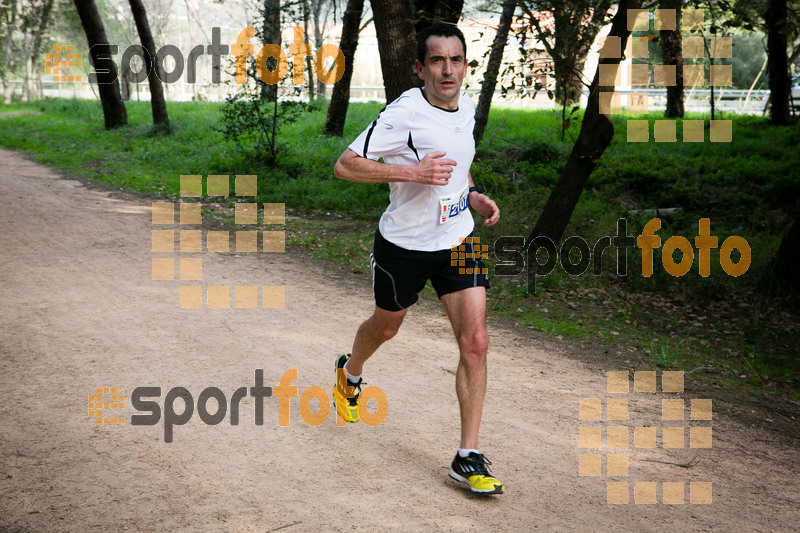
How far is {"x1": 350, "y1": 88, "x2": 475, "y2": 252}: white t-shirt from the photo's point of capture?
374 centimetres

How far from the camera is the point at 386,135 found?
374 cm

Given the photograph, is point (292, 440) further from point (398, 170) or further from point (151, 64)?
point (151, 64)

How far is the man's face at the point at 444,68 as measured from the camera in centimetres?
375

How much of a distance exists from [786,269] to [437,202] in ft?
20.4

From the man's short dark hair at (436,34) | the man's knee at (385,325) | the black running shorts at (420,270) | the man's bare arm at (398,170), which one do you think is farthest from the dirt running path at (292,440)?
the man's short dark hair at (436,34)

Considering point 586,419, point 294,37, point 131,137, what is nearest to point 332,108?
point 294,37

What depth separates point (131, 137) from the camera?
62.5 feet

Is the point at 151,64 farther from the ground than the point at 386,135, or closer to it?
farther from the ground

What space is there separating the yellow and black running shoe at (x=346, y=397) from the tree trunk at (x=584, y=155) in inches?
212

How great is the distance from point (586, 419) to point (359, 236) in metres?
5.69

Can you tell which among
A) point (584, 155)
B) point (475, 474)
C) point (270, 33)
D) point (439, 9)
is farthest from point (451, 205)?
point (270, 33)

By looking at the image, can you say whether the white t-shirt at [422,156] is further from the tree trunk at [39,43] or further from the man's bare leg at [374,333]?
the tree trunk at [39,43]

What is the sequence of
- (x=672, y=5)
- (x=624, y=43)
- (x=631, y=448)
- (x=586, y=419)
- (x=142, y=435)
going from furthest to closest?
(x=672, y=5), (x=624, y=43), (x=586, y=419), (x=631, y=448), (x=142, y=435)

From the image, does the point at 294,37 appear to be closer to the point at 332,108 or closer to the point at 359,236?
the point at 332,108
